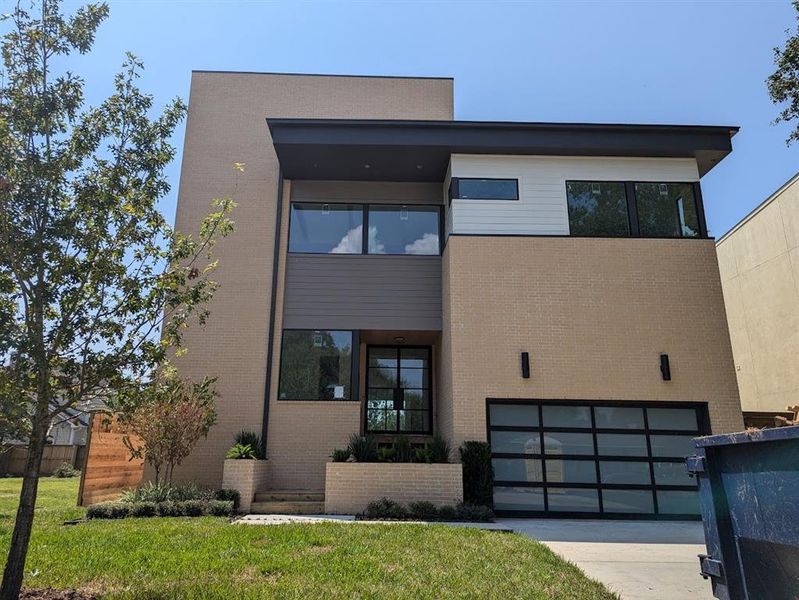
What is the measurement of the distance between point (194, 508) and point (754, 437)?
8.98 m

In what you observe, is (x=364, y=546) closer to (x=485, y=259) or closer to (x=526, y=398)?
(x=526, y=398)

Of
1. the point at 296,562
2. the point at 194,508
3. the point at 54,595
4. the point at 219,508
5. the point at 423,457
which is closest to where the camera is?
the point at 54,595

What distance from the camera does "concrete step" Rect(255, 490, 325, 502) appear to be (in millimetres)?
10773

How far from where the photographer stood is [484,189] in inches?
486

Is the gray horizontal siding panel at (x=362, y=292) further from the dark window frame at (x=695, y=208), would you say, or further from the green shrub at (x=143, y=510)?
the green shrub at (x=143, y=510)

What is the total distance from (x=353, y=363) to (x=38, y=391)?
326 inches

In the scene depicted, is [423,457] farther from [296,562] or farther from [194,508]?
[296,562]

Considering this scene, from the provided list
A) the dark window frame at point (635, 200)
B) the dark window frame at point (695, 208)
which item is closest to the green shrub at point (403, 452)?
the dark window frame at point (635, 200)

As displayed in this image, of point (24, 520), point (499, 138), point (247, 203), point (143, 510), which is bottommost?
point (143, 510)

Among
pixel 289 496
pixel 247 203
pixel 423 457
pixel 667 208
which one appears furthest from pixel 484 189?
pixel 289 496

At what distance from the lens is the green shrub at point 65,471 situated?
20562mm

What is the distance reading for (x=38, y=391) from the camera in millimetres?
4398

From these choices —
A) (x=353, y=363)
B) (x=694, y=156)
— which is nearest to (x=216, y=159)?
(x=353, y=363)

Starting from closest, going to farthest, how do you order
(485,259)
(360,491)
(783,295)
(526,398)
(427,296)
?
(360,491) → (526,398) → (485,259) → (427,296) → (783,295)
